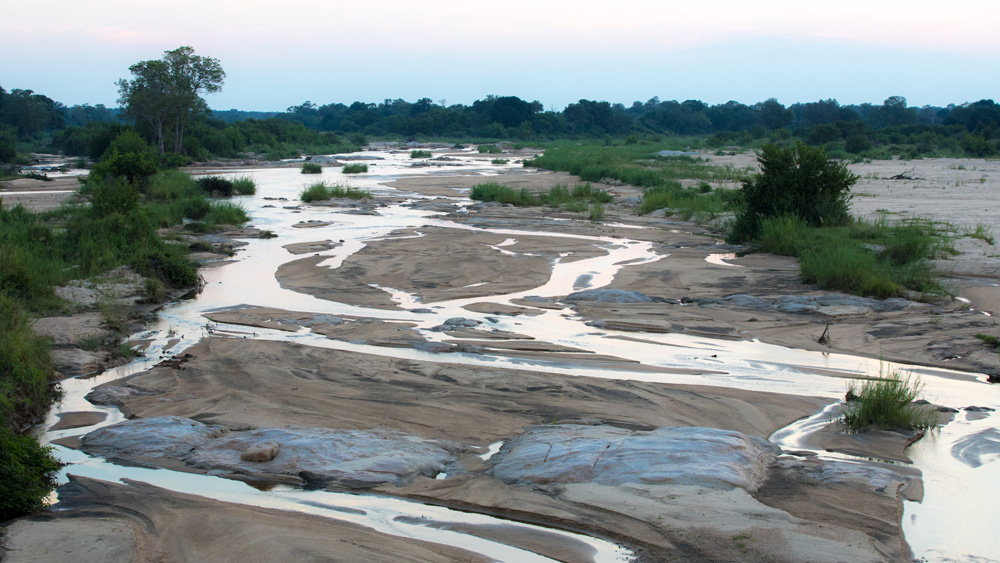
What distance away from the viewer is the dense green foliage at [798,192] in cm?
1619

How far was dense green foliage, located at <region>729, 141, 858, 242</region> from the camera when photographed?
16.2 metres

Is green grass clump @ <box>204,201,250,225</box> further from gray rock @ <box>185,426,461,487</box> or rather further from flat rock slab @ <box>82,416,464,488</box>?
gray rock @ <box>185,426,461,487</box>

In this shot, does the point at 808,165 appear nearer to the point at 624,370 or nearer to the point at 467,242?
the point at 467,242

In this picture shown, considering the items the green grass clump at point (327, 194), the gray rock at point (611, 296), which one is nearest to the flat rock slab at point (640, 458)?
the gray rock at point (611, 296)

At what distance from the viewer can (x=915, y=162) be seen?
38.9 m

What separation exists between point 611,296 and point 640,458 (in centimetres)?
602

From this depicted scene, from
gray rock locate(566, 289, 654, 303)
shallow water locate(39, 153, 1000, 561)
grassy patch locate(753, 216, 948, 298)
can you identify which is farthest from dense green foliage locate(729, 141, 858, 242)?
gray rock locate(566, 289, 654, 303)

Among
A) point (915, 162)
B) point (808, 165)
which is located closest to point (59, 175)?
point (808, 165)

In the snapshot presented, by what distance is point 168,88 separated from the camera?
45.8 m

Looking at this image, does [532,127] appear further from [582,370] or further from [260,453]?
[260,453]

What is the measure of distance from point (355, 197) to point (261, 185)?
8936 mm

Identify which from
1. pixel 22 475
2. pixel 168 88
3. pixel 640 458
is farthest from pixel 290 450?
pixel 168 88

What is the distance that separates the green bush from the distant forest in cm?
4191

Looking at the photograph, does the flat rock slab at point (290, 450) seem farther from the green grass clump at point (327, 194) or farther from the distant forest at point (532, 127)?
the distant forest at point (532, 127)
